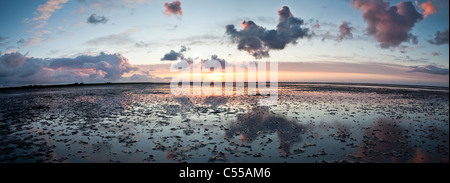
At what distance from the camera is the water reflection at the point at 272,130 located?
13.3 metres

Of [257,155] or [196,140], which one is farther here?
[196,140]

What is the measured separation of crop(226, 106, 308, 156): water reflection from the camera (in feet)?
43.6

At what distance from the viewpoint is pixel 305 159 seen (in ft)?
33.9

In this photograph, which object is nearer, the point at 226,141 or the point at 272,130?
the point at 226,141

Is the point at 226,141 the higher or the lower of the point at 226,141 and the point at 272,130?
the lower

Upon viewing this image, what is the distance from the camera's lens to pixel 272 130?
53.1 feet

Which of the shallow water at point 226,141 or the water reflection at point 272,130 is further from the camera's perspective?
the water reflection at point 272,130

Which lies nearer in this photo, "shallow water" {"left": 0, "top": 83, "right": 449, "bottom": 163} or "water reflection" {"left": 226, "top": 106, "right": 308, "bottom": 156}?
"shallow water" {"left": 0, "top": 83, "right": 449, "bottom": 163}
